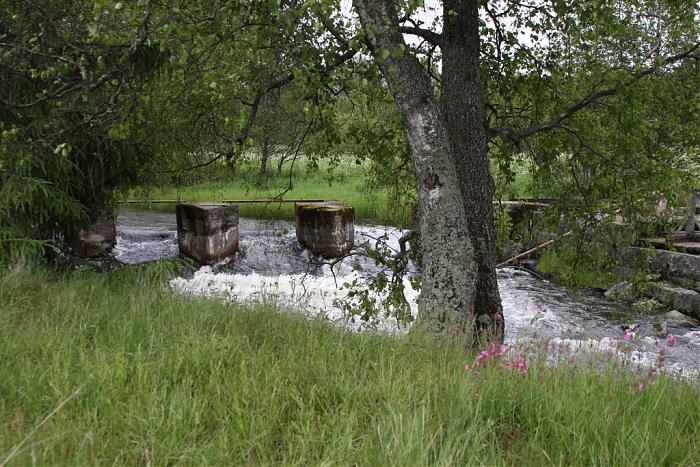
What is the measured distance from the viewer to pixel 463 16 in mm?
6645

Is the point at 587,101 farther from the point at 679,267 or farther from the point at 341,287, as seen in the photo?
the point at 679,267

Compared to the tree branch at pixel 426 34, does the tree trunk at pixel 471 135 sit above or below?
below

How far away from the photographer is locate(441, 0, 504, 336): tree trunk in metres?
6.51

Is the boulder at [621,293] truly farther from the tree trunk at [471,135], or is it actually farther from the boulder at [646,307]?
the tree trunk at [471,135]

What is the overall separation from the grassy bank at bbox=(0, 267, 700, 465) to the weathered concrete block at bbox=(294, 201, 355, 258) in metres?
11.1

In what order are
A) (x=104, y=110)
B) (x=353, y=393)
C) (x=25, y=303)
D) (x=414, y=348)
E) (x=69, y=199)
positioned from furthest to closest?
(x=69, y=199) < (x=104, y=110) < (x=25, y=303) < (x=414, y=348) < (x=353, y=393)

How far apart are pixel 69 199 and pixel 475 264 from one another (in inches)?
203

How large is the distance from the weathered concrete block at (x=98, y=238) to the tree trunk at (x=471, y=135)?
9.67 m

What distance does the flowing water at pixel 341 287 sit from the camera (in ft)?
29.5

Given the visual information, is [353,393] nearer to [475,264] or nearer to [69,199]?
[475,264]

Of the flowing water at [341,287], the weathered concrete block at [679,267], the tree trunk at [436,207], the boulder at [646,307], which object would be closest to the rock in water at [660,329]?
the flowing water at [341,287]

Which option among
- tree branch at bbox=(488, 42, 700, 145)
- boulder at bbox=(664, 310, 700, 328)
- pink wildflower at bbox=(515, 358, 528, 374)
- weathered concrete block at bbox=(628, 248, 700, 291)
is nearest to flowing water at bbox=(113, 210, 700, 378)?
boulder at bbox=(664, 310, 700, 328)

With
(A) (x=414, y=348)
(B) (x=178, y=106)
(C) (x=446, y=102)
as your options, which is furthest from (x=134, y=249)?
(A) (x=414, y=348)

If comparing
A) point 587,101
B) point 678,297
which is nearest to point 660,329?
point 678,297
